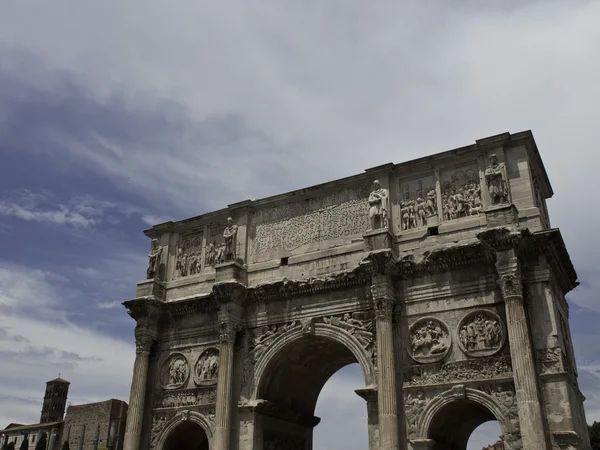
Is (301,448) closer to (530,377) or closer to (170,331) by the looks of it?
(170,331)

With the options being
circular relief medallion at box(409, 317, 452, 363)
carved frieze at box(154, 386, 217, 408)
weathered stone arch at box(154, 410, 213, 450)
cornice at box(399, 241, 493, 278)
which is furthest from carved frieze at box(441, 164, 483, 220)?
weathered stone arch at box(154, 410, 213, 450)

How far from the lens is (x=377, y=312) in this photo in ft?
49.7

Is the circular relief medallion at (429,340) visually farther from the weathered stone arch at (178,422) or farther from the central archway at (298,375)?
the weathered stone arch at (178,422)

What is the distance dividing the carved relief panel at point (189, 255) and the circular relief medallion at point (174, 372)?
104 inches

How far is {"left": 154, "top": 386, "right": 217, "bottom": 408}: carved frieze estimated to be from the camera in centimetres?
1736

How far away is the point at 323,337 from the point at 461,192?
5155 millimetres

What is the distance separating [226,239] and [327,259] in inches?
132

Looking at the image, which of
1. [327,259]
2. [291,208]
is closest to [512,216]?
[327,259]

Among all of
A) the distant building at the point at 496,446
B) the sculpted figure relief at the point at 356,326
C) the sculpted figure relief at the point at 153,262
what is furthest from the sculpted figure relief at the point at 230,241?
the distant building at the point at 496,446

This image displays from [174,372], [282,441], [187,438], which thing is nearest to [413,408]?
[282,441]

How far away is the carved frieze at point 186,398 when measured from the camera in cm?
1736

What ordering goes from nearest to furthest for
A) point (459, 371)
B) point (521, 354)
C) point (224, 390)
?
1. point (521, 354)
2. point (459, 371)
3. point (224, 390)

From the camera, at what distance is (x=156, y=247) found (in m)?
20.3

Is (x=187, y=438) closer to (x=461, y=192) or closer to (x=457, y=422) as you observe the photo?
(x=457, y=422)
